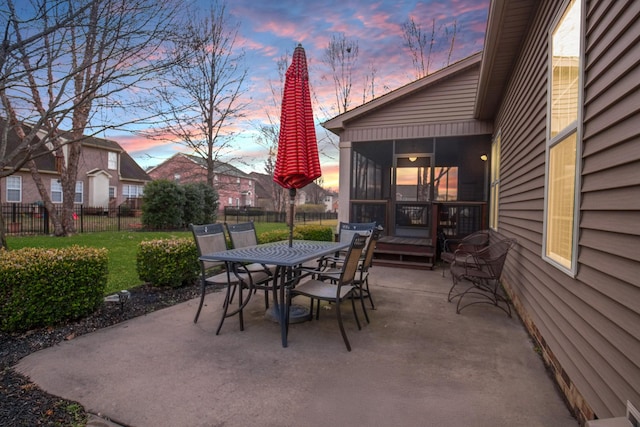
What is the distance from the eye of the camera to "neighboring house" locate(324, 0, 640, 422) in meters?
1.63

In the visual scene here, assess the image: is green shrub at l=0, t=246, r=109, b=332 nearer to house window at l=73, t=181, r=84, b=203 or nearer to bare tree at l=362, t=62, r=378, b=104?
bare tree at l=362, t=62, r=378, b=104

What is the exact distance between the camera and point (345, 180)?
862 cm

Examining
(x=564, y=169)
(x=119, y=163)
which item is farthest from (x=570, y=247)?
(x=119, y=163)

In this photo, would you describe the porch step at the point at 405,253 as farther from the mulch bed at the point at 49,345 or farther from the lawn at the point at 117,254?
the lawn at the point at 117,254

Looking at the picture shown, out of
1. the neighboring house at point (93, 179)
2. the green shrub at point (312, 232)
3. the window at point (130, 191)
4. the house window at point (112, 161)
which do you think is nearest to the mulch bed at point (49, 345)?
the green shrub at point (312, 232)

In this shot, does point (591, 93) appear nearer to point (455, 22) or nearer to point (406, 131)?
point (406, 131)

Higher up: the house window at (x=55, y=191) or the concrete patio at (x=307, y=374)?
the house window at (x=55, y=191)

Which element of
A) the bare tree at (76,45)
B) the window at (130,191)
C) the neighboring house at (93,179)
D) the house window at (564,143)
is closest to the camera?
the house window at (564,143)

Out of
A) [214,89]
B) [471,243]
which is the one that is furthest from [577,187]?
[214,89]

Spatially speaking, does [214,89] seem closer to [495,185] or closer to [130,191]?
[495,185]

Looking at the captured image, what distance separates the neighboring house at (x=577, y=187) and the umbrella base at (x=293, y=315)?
2216 mm

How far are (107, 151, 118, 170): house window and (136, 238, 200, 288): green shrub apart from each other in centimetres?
2125

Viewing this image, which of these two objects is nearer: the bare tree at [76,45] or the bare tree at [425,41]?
the bare tree at [76,45]

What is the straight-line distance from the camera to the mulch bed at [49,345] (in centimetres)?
203
